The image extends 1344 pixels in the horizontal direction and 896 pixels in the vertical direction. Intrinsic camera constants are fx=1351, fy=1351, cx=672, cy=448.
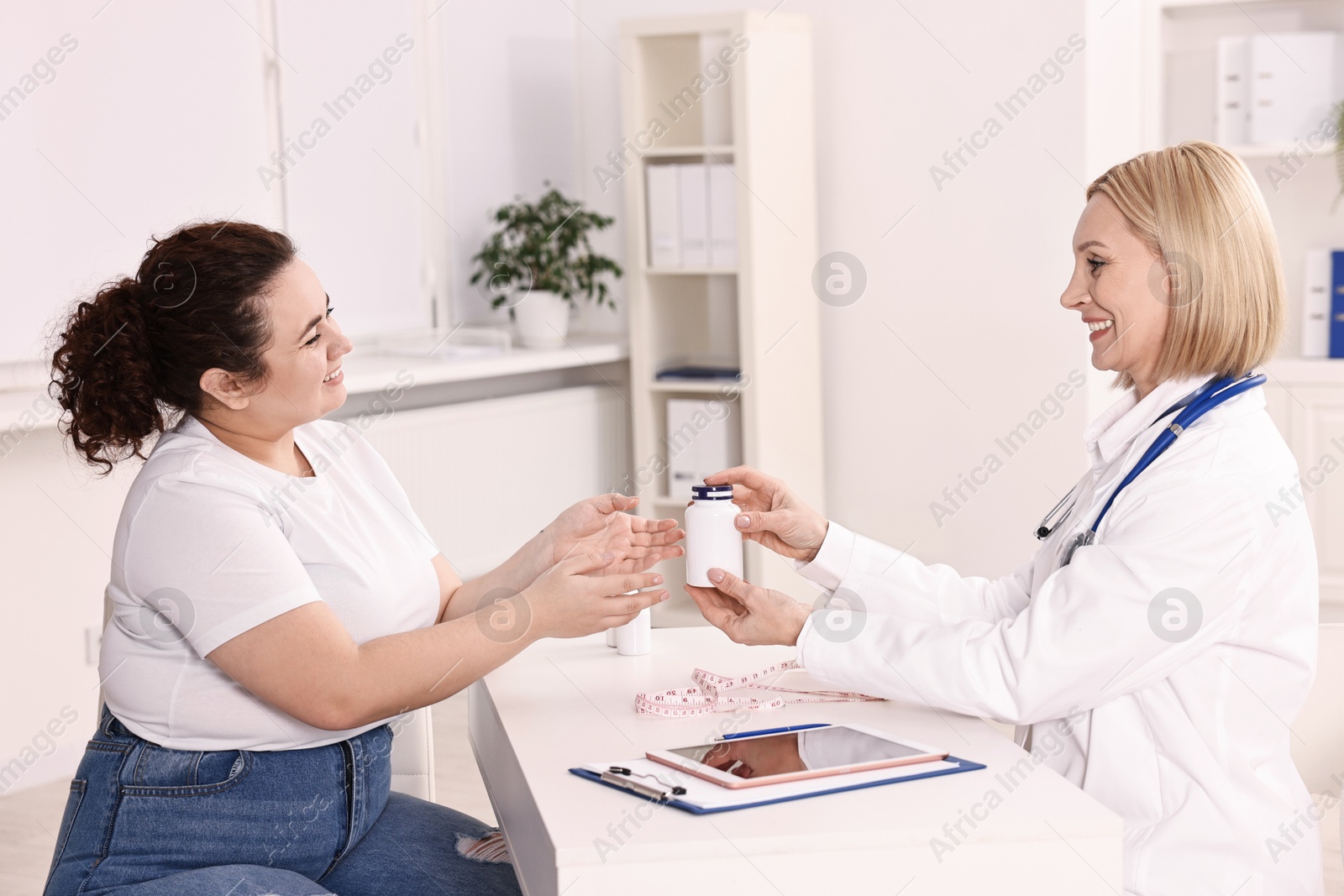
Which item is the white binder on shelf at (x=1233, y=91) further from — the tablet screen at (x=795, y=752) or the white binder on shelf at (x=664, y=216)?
the tablet screen at (x=795, y=752)

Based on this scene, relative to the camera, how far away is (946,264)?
421 centimetres

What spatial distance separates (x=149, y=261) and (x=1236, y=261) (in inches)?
50.6

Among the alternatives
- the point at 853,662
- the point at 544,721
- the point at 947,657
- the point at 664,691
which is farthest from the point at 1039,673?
the point at 544,721

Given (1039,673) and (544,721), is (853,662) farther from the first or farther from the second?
(544,721)

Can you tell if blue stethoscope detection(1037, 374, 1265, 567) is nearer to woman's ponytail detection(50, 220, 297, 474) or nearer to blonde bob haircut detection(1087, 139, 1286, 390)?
blonde bob haircut detection(1087, 139, 1286, 390)

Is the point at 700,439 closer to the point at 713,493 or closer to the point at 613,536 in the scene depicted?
the point at 613,536

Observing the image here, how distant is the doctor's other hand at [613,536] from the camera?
1755 millimetres

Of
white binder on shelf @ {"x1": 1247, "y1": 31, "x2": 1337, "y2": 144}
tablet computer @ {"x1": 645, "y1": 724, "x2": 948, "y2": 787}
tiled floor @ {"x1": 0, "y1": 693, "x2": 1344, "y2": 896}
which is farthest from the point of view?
white binder on shelf @ {"x1": 1247, "y1": 31, "x2": 1337, "y2": 144}

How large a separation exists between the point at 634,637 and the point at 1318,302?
3116mm

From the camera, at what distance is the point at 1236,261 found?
1542 mm

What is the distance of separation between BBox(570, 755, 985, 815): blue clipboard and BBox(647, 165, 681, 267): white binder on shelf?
10.4ft

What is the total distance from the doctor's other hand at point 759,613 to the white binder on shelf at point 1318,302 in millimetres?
3102

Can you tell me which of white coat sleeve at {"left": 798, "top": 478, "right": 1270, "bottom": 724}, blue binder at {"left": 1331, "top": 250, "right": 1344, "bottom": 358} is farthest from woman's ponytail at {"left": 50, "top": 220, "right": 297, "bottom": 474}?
blue binder at {"left": 1331, "top": 250, "right": 1344, "bottom": 358}

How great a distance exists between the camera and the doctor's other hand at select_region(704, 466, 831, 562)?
6.15ft
